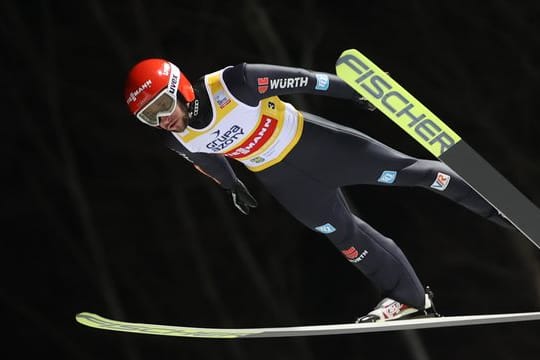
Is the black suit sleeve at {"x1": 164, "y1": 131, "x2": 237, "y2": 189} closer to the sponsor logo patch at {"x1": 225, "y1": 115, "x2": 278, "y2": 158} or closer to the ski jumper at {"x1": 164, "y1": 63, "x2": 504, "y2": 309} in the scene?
the ski jumper at {"x1": 164, "y1": 63, "x2": 504, "y2": 309}

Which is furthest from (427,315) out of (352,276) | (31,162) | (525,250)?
(31,162)

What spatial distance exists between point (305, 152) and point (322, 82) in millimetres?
292

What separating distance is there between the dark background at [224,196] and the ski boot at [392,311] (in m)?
3.00

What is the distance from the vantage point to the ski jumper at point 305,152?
3414 millimetres

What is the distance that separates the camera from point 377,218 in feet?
24.0

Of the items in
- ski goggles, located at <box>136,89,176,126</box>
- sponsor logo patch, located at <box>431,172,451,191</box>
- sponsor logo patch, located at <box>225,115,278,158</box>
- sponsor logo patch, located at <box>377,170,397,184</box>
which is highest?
ski goggles, located at <box>136,89,176,126</box>

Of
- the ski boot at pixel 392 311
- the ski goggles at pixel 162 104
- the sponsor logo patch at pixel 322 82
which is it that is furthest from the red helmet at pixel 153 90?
the ski boot at pixel 392 311

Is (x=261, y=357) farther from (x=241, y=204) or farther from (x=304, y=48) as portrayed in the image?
(x=241, y=204)

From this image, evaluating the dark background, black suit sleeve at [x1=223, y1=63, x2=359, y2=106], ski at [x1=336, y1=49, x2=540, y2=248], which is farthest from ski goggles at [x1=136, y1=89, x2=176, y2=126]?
the dark background

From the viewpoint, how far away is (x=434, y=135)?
300 cm

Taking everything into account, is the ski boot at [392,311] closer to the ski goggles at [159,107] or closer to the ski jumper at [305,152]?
the ski jumper at [305,152]

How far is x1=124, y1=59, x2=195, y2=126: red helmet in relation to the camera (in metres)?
3.29

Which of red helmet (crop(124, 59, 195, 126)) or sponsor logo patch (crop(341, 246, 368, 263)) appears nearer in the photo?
red helmet (crop(124, 59, 195, 126))

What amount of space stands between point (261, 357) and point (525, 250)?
256 cm
